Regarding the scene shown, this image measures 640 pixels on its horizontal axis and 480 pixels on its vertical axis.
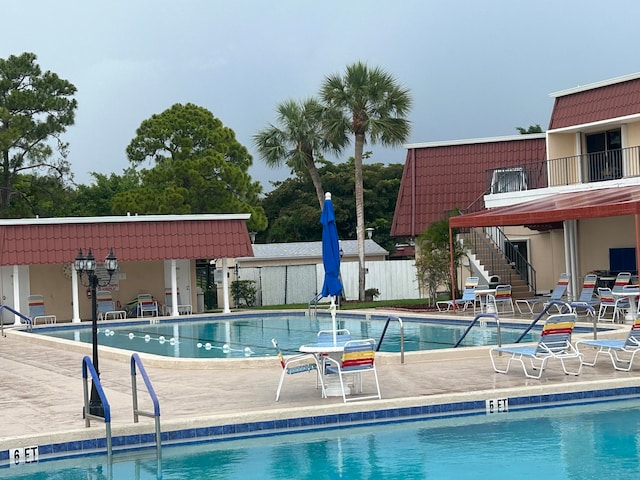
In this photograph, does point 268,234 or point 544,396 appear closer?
point 544,396

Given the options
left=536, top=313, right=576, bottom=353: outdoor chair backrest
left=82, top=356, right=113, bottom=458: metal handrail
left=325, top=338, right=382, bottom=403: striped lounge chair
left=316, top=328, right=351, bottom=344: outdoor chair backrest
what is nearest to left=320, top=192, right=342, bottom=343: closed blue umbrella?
left=316, top=328, right=351, bottom=344: outdoor chair backrest

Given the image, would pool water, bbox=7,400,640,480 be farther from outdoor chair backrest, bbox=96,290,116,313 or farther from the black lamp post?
outdoor chair backrest, bbox=96,290,116,313

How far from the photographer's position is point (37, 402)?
12.8 metres

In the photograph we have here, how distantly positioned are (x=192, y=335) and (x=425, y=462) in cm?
1635

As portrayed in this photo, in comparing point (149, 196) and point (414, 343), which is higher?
point (149, 196)

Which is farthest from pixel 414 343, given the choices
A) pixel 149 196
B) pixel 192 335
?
pixel 149 196

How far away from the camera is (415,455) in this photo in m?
9.87

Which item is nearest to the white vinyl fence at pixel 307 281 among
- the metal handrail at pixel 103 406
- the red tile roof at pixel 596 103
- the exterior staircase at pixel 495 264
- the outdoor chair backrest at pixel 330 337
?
the exterior staircase at pixel 495 264

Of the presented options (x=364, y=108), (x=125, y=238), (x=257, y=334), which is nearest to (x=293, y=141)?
(x=364, y=108)

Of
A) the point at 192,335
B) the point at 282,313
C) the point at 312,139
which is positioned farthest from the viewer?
the point at 312,139

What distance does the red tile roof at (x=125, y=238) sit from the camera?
97.5ft

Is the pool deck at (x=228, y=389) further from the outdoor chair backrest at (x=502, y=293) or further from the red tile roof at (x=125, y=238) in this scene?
the red tile roof at (x=125, y=238)

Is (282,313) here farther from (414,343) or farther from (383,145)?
(414,343)

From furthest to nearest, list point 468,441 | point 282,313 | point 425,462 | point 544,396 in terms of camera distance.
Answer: point 282,313
point 544,396
point 468,441
point 425,462
